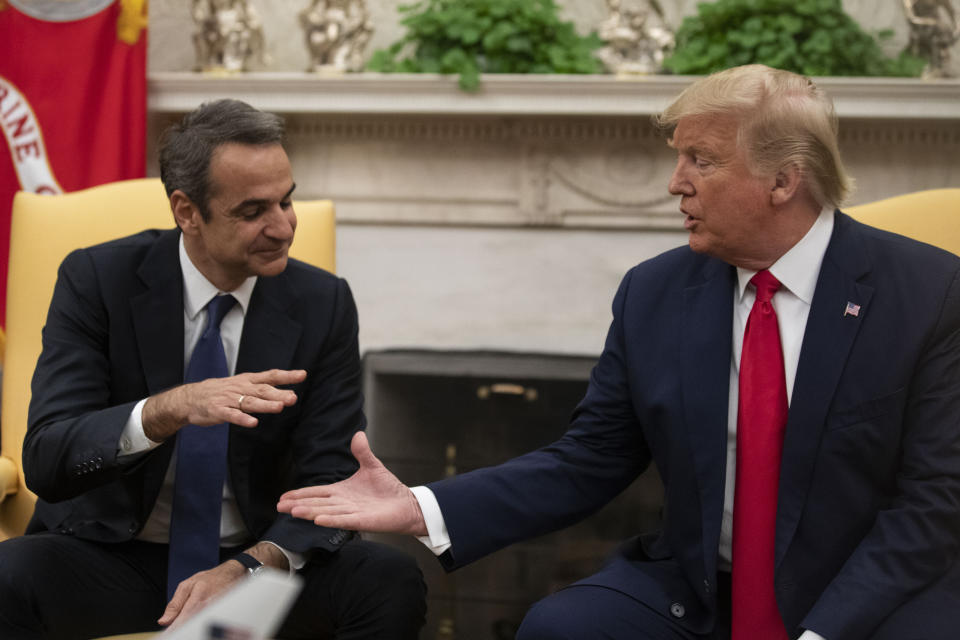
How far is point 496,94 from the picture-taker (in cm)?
309

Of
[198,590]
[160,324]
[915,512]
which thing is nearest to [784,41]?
[915,512]

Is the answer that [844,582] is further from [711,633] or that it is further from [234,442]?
[234,442]

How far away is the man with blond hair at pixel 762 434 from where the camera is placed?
4.78 ft

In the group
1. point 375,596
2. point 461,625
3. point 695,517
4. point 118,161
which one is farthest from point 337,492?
point 118,161

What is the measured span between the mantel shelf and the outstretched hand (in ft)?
5.79

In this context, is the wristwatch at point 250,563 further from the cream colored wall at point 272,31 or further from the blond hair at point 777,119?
the cream colored wall at point 272,31

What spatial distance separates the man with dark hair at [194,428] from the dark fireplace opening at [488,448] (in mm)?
1188

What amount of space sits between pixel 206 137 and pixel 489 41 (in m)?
1.37

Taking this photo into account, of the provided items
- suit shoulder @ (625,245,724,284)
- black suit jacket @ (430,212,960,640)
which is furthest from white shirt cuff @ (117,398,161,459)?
suit shoulder @ (625,245,724,284)

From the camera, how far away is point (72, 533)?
180 cm

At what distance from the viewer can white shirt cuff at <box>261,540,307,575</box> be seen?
1695mm

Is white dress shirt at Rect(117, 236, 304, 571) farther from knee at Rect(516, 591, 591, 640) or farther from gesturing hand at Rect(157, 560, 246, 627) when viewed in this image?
knee at Rect(516, 591, 591, 640)

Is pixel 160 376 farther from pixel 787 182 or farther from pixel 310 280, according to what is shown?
pixel 787 182

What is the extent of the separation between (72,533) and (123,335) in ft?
1.13
